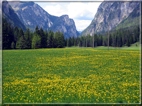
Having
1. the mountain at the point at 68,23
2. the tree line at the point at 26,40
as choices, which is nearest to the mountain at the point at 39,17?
the mountain at the point at 68,23

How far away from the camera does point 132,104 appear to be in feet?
35.1

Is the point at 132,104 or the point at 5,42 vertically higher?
the point at 5,42

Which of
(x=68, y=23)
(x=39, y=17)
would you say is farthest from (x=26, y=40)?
(x=68, y=23)

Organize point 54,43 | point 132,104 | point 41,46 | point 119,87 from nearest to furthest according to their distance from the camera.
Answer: point 132,104
point 119,87
point 41,46
point 54,43

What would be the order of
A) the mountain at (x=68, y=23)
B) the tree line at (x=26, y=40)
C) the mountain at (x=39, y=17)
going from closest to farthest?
the mountain at (x=39, y=17)
the mountain at (x=68, y=23)
the tree line at (x=26, y=40)

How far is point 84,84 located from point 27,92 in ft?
13.4

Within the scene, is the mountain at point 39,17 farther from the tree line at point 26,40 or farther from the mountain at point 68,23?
the tree line at point 26,40

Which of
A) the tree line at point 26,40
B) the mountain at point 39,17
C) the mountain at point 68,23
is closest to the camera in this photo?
the mountain at point 39,17

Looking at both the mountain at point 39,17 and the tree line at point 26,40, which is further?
the tree line at point 26,40

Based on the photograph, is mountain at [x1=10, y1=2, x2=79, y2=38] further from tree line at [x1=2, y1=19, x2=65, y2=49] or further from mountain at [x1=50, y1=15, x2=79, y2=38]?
tree line at [x1=2, y1=19, x2=65, y2=49]

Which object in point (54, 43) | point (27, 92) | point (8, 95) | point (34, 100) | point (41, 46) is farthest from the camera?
point (54, 43)

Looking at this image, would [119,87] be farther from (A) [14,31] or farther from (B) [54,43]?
(A) [14,31]

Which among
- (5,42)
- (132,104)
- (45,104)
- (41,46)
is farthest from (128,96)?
(5,42)

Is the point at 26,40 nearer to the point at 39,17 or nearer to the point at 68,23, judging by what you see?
the point at 39,17
